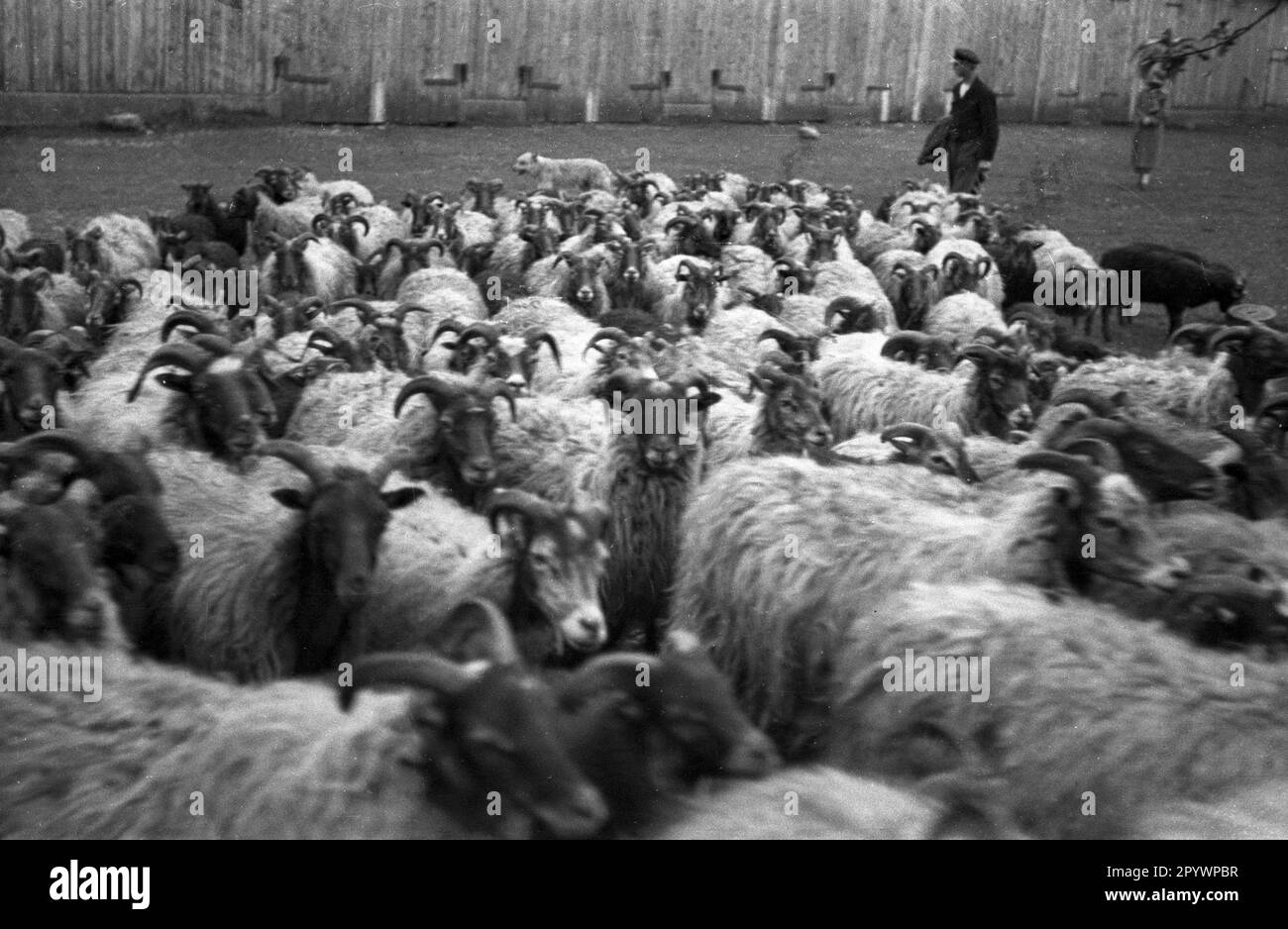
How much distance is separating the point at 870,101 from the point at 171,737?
23.0 ft

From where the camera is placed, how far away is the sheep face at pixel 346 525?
15.8 ft

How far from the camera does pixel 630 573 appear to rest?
6.06 m

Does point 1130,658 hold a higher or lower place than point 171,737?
higher

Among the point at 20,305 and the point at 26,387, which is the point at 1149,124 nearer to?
the point at 26,387

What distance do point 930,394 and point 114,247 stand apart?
6831 millimetres

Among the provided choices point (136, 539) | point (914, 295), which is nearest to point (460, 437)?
point (136, 539)

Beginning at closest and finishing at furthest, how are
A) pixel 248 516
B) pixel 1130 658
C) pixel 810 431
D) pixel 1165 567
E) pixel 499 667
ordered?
pixel 499 667 → pixel 1130 658 → pixel 1165 567 → pixel 248 516 → pixel 810 431

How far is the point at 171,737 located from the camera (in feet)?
12.2

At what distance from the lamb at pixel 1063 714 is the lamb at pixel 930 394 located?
10.4ft

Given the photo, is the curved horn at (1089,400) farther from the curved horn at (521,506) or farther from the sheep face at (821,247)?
the sheep face at (821,247)

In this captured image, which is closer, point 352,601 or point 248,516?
point 352,601

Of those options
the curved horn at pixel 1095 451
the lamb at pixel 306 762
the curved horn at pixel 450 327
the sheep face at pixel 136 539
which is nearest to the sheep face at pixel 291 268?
the curved horn at pixel 450 327
